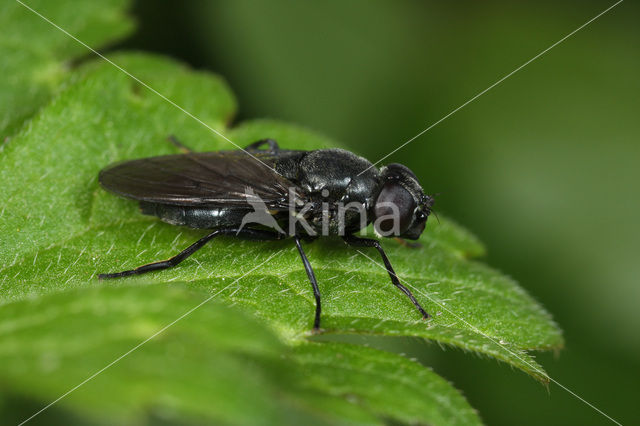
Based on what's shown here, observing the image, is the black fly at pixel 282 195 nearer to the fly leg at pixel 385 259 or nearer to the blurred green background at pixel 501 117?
the fly leg at pixel 385 259

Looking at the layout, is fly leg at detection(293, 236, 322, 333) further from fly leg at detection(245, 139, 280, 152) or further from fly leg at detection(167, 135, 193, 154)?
fly leg at detection(167, 135, 193, 154)

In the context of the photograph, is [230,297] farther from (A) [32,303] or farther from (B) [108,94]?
(B) [108,94]

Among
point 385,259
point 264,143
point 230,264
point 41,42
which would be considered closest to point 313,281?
point 230,264

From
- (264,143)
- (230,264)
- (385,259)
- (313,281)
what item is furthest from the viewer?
(264,143)

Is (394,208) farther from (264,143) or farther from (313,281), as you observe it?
(264,143)

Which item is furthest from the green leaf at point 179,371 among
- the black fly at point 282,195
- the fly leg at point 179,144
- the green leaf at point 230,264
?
the fly leg at point 179,144

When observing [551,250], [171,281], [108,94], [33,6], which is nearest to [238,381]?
[171,281]

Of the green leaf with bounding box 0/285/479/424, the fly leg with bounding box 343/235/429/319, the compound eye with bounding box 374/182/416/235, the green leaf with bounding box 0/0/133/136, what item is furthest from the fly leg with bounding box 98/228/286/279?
the green leaf with bounding box 0/0/133/136
